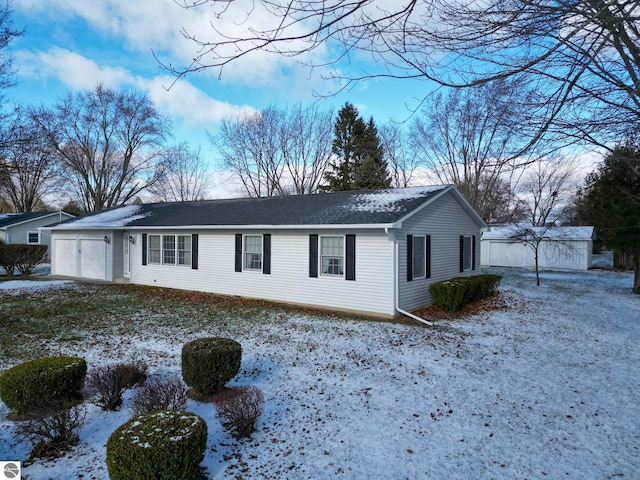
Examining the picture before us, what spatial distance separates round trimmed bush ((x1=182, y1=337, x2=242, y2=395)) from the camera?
5.28 m

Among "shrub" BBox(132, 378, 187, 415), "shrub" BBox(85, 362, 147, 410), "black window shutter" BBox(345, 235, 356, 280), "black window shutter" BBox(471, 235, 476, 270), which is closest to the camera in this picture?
"shrub" BBox(132, 378, 187, 415)

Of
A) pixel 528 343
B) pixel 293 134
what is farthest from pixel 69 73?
pixel 293 134

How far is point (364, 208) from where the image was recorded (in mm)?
12164

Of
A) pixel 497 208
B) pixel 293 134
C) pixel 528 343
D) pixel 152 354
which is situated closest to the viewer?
pixel 152 354

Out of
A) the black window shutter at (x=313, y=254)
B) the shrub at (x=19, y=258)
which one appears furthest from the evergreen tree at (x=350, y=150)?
the shrub at (x=19, y=258)

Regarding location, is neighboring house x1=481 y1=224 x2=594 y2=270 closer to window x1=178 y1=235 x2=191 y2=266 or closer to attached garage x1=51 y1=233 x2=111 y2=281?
window x1=178 y1=235 x2=191 y2=266

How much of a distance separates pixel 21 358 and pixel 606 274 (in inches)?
1144

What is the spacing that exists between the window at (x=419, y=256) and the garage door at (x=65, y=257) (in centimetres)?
1647

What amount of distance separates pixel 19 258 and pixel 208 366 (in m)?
19.2

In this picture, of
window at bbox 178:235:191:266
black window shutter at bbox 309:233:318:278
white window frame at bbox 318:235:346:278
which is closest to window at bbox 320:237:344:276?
white window frame at bbox 318:235:346:278

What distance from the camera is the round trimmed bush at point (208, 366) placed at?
5.28 metres

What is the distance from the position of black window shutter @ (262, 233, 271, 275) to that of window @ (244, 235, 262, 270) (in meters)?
0.25

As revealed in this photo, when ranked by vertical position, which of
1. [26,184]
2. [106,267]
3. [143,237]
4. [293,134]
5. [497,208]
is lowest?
[106,267]

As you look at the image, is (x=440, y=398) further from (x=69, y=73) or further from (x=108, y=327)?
(x=69, y=73)
